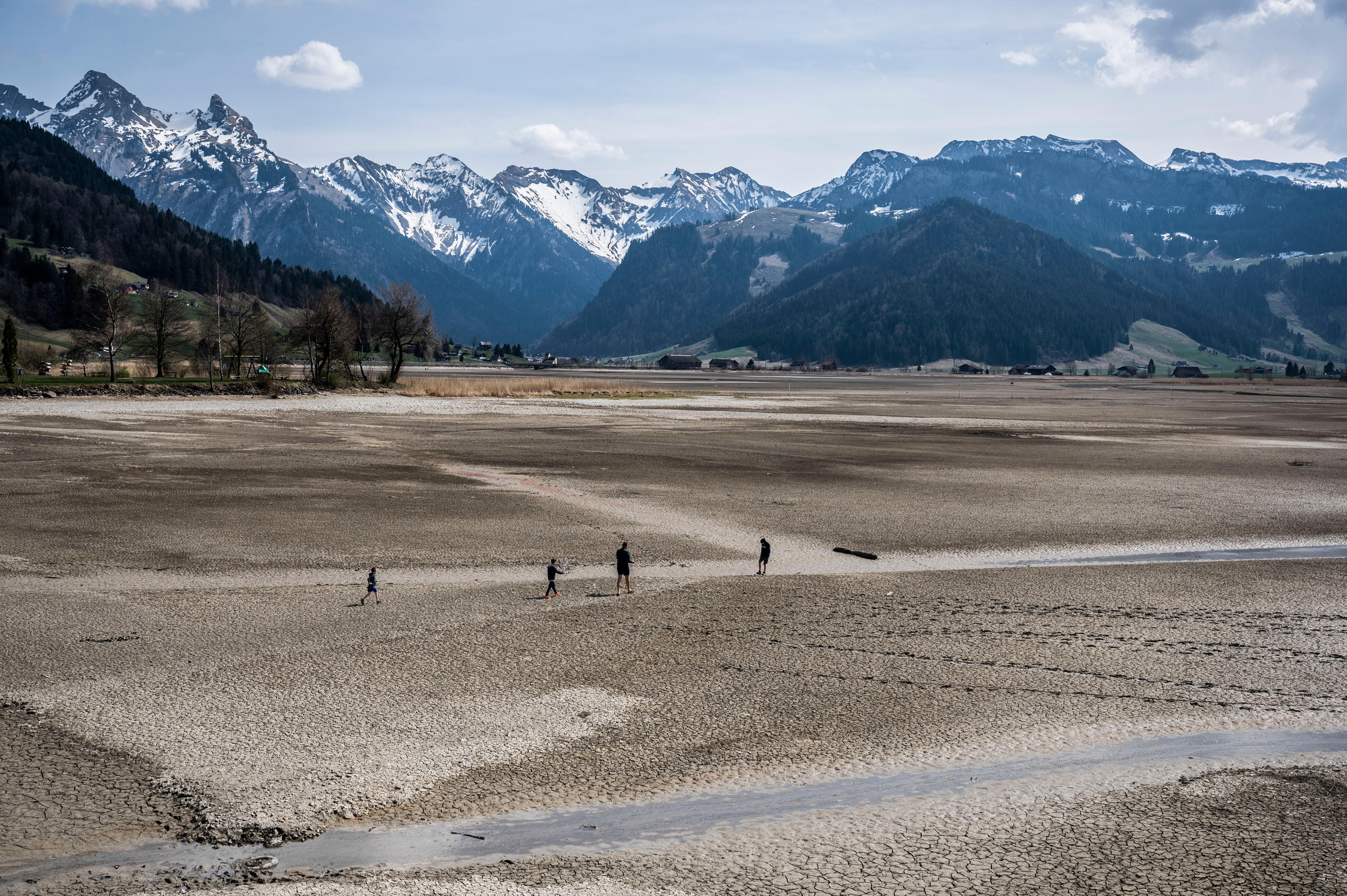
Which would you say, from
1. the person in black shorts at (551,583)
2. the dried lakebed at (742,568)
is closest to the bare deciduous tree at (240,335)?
the dried lakebed at (742,568)

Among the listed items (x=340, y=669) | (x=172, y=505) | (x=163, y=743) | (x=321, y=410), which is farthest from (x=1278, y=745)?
(x=321, y=410)

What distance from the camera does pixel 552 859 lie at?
8414 mm

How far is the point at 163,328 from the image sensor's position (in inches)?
3494

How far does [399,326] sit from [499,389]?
1760 cm

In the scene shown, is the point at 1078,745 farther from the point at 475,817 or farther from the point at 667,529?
the point at 667,529

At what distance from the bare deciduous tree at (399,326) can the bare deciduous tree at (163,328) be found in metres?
20.5

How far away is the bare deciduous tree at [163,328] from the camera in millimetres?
89188

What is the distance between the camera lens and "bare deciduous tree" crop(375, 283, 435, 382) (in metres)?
104

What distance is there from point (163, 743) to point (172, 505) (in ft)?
59.6

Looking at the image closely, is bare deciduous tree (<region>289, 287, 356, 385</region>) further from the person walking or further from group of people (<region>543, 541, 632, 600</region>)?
group of people (<region>543, 541, 632, 600</region>)

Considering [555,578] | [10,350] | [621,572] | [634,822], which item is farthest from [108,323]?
[634,822]

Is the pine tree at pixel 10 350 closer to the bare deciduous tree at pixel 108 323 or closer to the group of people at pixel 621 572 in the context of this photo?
the bare deciduous tree at pixel 108 323

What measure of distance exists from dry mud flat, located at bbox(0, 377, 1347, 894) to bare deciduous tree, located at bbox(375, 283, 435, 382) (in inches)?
2869

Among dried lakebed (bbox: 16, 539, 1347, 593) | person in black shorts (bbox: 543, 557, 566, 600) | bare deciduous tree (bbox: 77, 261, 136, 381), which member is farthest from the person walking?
bare deciduous tree (bbox: 77, 261, 136, 381)
